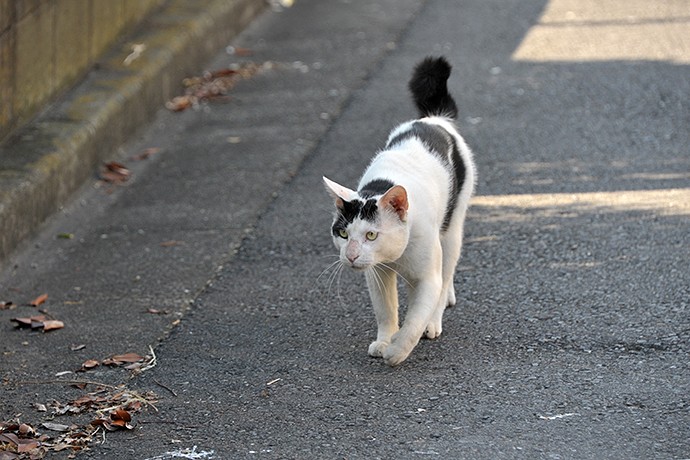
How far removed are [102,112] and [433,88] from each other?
278cm

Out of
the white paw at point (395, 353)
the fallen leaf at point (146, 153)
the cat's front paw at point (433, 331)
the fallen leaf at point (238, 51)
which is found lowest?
the fallen leaf at point (238, 51)

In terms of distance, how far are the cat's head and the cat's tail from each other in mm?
1097

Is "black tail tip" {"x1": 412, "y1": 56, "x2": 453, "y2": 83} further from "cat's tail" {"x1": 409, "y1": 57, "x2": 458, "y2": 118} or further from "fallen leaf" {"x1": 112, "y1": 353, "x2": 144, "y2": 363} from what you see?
"fallen leaf" {"x1": 112, "y1": 353, "x2": 144, "y2": 363}

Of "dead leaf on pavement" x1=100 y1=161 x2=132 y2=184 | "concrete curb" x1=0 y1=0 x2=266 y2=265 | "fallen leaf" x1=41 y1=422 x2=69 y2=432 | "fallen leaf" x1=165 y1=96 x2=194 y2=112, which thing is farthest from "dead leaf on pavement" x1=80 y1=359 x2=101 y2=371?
"fallen leaf" x1=165 y1=96 x2=194 y2=112

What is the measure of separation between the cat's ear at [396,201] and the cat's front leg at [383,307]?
1.41 ft

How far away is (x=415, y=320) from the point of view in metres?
4.83

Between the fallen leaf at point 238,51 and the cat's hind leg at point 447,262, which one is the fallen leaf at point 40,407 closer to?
the cat's hind leg at point 447,262

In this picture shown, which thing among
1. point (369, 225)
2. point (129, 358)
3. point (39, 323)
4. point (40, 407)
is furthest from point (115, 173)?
point (369, 225)

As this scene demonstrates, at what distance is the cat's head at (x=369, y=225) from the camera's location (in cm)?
460

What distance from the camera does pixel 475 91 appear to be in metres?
8.66

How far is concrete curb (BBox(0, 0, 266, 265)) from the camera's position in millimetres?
6543

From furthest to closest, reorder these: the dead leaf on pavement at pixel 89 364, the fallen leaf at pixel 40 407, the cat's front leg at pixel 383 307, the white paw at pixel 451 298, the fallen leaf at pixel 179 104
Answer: the fallen leaf at pixel 179 104
the white paw at pixel 451 298
the dead leaf on pavement at pixel 89 364
the cat's front leg at pixel 383 307
the fallen leaf at pixel 40 407

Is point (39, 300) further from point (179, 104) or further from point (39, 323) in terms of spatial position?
point (179, 104)

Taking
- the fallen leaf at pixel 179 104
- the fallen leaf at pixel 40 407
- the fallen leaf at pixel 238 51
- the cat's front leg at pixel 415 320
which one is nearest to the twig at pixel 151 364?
the fallen leaf at pixel 40 407
